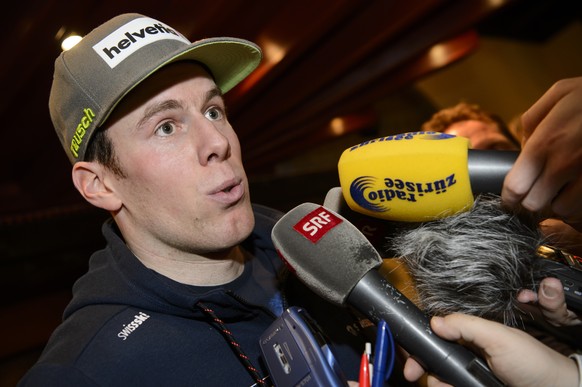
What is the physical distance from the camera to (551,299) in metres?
0.80

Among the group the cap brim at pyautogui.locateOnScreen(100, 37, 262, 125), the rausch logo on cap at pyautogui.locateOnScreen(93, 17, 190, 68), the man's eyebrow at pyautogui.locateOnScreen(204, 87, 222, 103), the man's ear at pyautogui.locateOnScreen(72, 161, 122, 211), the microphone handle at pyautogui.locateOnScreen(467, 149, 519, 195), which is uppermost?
the rausch logo on cap at pyautogui.locateOnScreen(93, 17, 190, 68)

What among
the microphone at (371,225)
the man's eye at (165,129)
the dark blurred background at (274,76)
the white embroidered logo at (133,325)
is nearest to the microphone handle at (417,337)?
the microphone at (371,225)

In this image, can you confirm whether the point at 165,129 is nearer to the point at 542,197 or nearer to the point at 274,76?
the point at 542,197

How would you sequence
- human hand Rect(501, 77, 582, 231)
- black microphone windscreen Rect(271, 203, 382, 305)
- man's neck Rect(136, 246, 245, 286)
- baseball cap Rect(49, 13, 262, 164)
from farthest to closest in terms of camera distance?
1. man's neck Rect(136, 246, 245, 286)
2. baseball cap Rect(49, 13, 262, 164)
3. black microphone windscreen Rect(271, 203, 382, 305)
4. human hand Rect(501, 77, 582, 231)

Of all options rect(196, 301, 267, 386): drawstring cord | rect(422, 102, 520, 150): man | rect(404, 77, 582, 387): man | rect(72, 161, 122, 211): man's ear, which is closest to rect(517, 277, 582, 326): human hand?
rect(404, 77, 582, 387): man

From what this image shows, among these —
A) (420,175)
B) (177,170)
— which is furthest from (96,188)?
(420,175)

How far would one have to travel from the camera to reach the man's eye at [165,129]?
1.11 meters

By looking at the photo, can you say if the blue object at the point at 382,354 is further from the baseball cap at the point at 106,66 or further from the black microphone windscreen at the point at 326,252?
the baseball cap at the point at 106,66

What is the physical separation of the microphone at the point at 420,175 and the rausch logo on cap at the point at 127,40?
0.60 metres

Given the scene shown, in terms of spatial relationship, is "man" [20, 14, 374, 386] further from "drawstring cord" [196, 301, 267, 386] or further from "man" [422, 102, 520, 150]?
"man" [422, 102, 520, 150]

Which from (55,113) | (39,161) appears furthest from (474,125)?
(39,161)

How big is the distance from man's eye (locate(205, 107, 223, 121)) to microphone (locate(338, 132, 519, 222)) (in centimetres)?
48

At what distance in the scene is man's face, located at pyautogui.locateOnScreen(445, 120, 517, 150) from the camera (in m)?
2.20

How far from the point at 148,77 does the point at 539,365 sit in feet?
3.28
